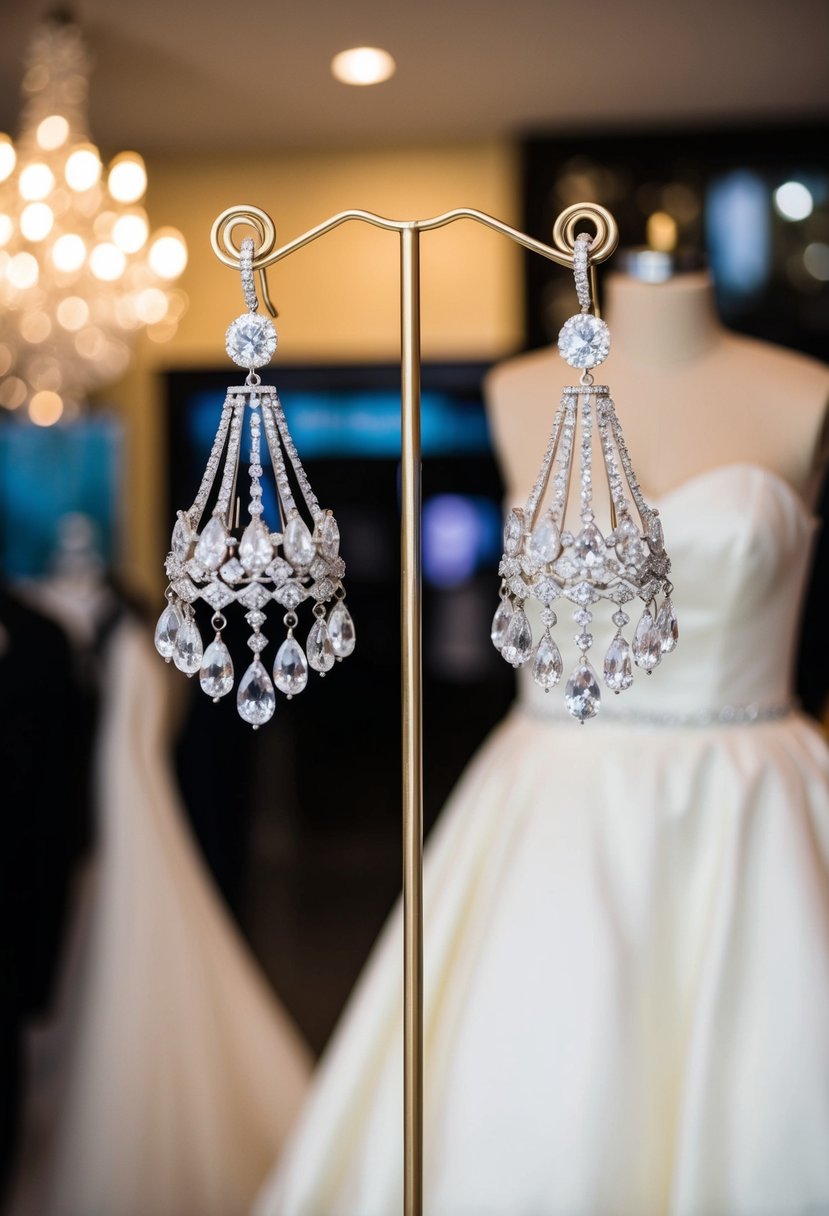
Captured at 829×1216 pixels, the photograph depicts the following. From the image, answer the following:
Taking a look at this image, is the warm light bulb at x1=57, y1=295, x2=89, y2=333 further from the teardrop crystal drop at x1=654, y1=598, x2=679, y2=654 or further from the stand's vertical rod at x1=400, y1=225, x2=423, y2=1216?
the teardrop crystal drop at x1=654, y1=598, x2=679, y2=654

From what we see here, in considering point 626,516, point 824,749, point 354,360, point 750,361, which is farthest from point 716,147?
point 626,516

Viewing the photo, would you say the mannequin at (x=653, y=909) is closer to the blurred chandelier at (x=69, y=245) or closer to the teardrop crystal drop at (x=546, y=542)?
the teardrop crystal drop at (x=546, y=542)

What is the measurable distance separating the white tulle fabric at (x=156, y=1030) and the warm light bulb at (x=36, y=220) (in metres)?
0.98

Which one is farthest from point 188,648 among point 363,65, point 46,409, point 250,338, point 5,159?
point 46,409

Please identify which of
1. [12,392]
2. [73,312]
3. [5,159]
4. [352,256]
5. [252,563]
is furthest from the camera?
[352,256]

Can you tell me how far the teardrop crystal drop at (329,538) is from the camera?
94cm

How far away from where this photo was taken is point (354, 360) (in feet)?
14.0

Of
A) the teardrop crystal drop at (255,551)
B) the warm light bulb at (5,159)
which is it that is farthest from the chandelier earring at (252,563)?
the warm light bulb at (5,159)

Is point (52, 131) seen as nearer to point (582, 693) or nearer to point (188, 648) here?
point (188, 648)

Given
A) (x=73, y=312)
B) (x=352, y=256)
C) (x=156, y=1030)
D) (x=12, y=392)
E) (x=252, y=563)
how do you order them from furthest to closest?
(x=352, y=256), (x=12, y=392), (x=73, y=312), (x=156, y=1030), (x=252, y=563)

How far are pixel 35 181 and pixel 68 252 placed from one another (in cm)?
17

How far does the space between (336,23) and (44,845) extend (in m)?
Result: 1.92

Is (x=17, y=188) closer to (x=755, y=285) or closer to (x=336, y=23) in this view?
(x=336, y=23)

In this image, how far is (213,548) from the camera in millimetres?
909
